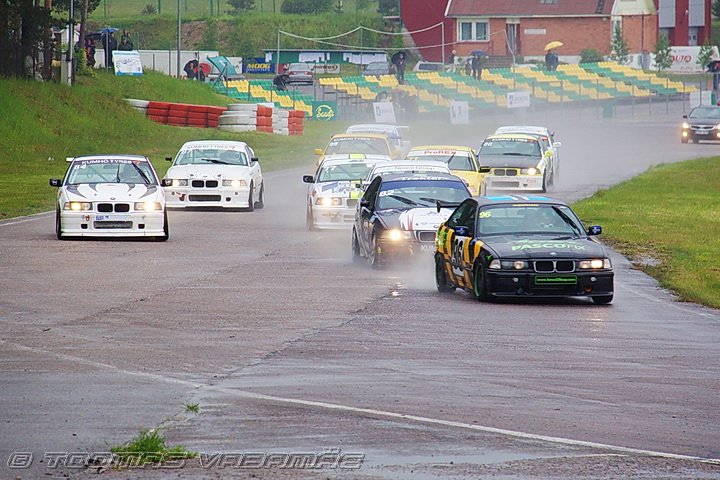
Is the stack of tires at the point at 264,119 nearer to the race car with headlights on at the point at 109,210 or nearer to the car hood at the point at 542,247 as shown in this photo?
the race car with headlights on at the point at 109,210

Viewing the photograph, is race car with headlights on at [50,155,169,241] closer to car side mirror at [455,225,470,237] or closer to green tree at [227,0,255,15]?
car side mirror at [455,225,470,237]

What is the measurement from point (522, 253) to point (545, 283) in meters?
0.43

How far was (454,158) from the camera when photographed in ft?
107

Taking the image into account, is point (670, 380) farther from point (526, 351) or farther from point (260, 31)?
point (260, 31)

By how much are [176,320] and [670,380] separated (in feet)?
18.3

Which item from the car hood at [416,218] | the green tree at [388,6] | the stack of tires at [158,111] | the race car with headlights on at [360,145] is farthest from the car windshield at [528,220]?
the green tree at [388,6]

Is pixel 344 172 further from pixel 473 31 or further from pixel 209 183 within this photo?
pixel 473 31

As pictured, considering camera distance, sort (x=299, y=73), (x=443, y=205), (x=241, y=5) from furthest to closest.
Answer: (x=241, y=5) → (x=299, y=73) → (x=443, y=205)

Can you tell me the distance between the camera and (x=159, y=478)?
8.36 meters

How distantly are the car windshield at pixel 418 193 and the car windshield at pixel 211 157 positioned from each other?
420 inches

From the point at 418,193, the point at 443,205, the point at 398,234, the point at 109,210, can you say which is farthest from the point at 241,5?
the point at 398,234

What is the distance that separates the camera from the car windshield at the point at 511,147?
3825 cm

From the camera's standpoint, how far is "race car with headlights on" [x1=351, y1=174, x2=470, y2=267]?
68.7 feet

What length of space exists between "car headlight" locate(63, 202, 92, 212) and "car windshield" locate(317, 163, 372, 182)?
5.11 meters
